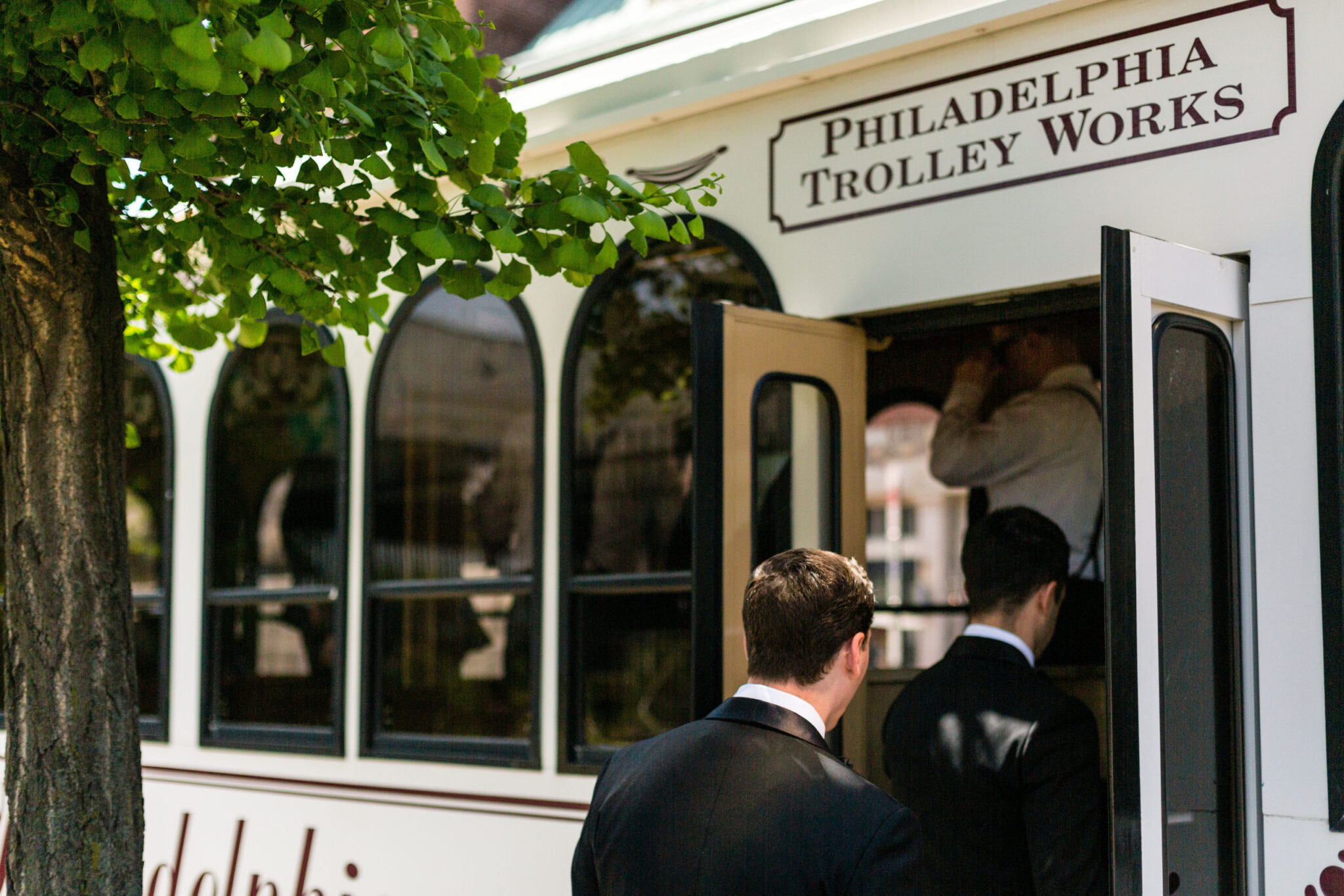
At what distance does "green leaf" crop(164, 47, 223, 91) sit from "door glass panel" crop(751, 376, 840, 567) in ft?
6.04

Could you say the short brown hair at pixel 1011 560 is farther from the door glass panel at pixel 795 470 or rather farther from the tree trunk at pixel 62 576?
the tree trunk at pixel 62 576

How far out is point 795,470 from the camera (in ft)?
13.9

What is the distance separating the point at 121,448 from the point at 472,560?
2.58 m

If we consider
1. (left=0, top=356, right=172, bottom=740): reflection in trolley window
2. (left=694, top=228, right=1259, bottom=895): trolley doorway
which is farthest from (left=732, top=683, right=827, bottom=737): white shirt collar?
(left=0, top=356, right=172, bottom=740): reflection in trolley window

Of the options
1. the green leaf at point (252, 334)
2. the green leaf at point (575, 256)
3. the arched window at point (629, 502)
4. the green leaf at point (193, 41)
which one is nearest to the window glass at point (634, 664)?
the arched window at point (629, 502)

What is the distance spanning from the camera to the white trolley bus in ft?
10.7

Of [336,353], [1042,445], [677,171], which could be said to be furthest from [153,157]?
[1042,445]

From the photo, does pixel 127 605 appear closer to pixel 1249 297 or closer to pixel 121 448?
pixel 121 448

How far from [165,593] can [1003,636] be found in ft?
14.2

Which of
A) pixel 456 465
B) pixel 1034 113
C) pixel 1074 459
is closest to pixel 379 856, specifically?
pixel 456 465

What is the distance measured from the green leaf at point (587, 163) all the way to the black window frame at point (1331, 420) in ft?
5.21

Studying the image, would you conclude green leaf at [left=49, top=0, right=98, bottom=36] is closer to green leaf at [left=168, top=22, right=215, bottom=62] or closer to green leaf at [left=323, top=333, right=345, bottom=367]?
green leaf at [left=168, top=22, right=215, bottom=62]

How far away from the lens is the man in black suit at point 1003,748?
327 centimetres

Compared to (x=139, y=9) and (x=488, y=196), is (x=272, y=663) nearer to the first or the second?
(x=488, y=196)
